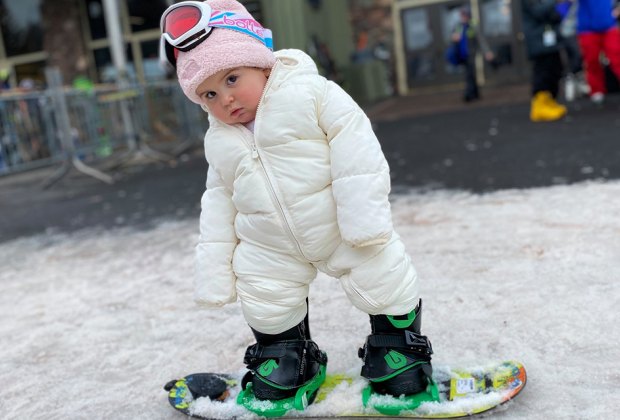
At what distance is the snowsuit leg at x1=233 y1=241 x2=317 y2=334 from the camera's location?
1.83 m

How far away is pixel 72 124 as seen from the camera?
8156mm

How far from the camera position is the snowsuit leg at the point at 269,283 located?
1.83 m

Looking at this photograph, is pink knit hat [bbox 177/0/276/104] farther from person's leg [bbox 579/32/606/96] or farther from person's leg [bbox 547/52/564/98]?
person's leg [bbox 579/32/606/96]

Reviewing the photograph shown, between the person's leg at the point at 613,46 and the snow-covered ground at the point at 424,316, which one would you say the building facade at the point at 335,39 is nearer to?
the person's leg at the point at 613,46

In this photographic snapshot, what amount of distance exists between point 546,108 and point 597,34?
939mm

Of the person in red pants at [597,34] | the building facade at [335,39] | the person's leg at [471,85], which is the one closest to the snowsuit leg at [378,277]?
the person in red pants at [597,34]

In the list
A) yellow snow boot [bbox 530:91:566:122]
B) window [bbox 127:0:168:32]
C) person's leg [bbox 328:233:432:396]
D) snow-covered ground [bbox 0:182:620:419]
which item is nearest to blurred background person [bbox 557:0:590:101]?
yellow snow boot [bbox 530:91:566:122]

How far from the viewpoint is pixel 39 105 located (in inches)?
322

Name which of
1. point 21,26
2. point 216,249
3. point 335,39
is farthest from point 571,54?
point 21,26

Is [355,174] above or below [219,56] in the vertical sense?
below

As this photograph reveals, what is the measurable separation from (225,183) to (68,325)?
4.39 ft

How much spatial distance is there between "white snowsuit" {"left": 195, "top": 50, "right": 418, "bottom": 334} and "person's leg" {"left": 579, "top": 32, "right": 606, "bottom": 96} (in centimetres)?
621

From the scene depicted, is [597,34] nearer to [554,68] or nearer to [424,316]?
[554,68]

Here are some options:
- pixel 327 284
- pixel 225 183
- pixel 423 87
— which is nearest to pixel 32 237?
pixel 327 284
